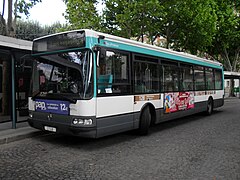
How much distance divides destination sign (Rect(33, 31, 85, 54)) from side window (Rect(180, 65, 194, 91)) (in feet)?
17.3

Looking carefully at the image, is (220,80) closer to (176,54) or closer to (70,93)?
(176,54)

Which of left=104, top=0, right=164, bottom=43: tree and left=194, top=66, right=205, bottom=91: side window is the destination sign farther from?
left=104, top=0, right=164, bottom=43: tree

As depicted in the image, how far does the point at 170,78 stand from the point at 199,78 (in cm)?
305

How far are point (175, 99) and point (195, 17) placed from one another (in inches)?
425

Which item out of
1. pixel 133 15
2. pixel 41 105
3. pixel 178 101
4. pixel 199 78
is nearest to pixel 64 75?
pixel 41 105

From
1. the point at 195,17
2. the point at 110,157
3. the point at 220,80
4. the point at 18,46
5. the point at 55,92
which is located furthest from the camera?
the point at 195,17

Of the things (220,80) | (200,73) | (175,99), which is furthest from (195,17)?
(175,99)

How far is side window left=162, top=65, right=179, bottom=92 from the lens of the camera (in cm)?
882

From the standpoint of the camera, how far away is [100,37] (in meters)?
6.10

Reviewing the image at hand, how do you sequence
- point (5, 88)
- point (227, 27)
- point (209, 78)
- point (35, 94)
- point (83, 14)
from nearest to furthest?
point (35, 94) < point (5, 88) < point (209, 78) < point (83, 14) < point (227, 27)

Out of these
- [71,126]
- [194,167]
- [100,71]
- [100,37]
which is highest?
[100,37]

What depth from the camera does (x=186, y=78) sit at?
1035cm

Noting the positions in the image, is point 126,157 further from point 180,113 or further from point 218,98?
point 218,98

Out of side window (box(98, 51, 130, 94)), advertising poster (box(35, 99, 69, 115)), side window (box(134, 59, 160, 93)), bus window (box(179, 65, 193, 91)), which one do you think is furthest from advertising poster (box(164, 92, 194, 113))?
advertising poster (box(35, 99, 69, 115))
